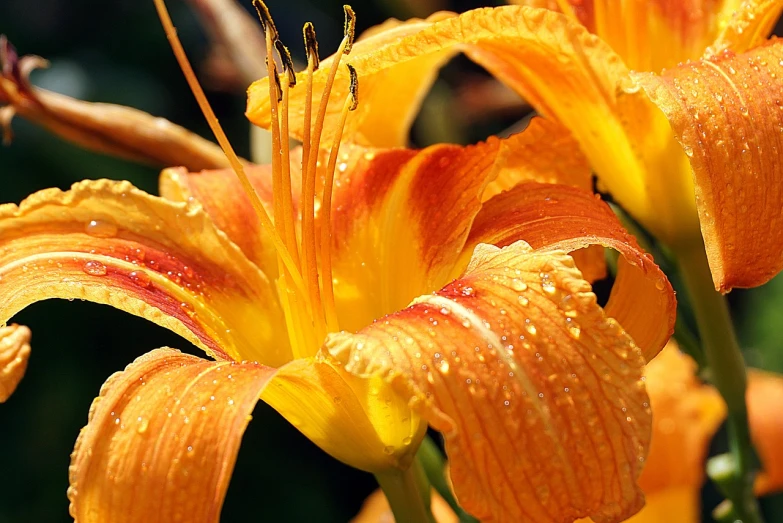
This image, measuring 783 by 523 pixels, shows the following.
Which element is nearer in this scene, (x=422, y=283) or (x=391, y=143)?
(x=422, y=283)

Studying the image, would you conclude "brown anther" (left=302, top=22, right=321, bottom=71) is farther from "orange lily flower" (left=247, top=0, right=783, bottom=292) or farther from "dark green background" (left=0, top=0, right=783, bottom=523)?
"dark green background" (left=0, top=0, right=783, bottom=523)

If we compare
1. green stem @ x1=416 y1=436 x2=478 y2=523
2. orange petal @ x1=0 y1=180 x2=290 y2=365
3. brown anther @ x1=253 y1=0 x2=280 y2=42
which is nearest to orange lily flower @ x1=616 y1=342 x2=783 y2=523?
green stem @ x1=416 y1=436 x2=478 y2=523

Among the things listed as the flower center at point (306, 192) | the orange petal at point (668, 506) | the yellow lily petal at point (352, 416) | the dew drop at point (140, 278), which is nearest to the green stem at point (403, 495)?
the yellow lily petal at point (352, 416)

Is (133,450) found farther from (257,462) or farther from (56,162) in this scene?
(56,162)

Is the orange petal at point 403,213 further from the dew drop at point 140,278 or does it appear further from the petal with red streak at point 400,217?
the dew drop at point 140,278

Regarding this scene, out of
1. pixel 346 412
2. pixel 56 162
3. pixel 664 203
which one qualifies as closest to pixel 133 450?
pixel 346 412

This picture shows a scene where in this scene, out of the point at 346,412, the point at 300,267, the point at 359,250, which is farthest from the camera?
the point at 359,250

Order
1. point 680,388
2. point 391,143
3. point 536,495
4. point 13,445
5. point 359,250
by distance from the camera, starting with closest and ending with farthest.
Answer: point 536,495 < point 359,250 < point 391,143 < point 680,388 < point 13,445
